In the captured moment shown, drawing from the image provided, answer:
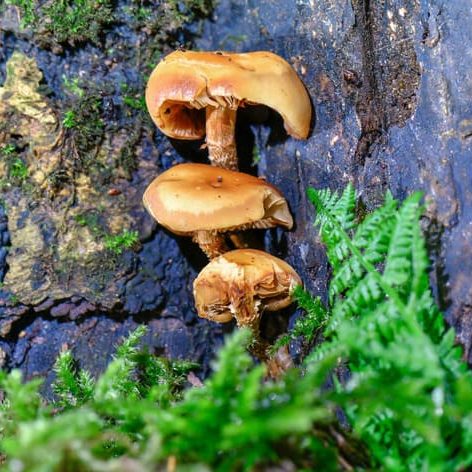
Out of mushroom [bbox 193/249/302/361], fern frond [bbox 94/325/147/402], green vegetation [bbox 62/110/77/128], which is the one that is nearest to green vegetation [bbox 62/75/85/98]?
green vegetation [bbox 62/110/77/128]

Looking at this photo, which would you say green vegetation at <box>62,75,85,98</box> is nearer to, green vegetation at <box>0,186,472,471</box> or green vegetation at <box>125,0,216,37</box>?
green vegetation at <box>125,0,216,37</box>

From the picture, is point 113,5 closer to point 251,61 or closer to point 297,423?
point 251,61

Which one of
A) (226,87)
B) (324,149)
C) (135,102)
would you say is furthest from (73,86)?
(324,149)

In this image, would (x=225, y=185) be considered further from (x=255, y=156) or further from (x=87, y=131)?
(x=87, y=131)

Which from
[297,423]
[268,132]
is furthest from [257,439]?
[268,132]

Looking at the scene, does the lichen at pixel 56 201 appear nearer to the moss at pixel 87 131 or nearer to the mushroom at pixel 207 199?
the moss at pixel 87 131

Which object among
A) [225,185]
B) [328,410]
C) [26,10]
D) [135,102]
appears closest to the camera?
[328,410]
